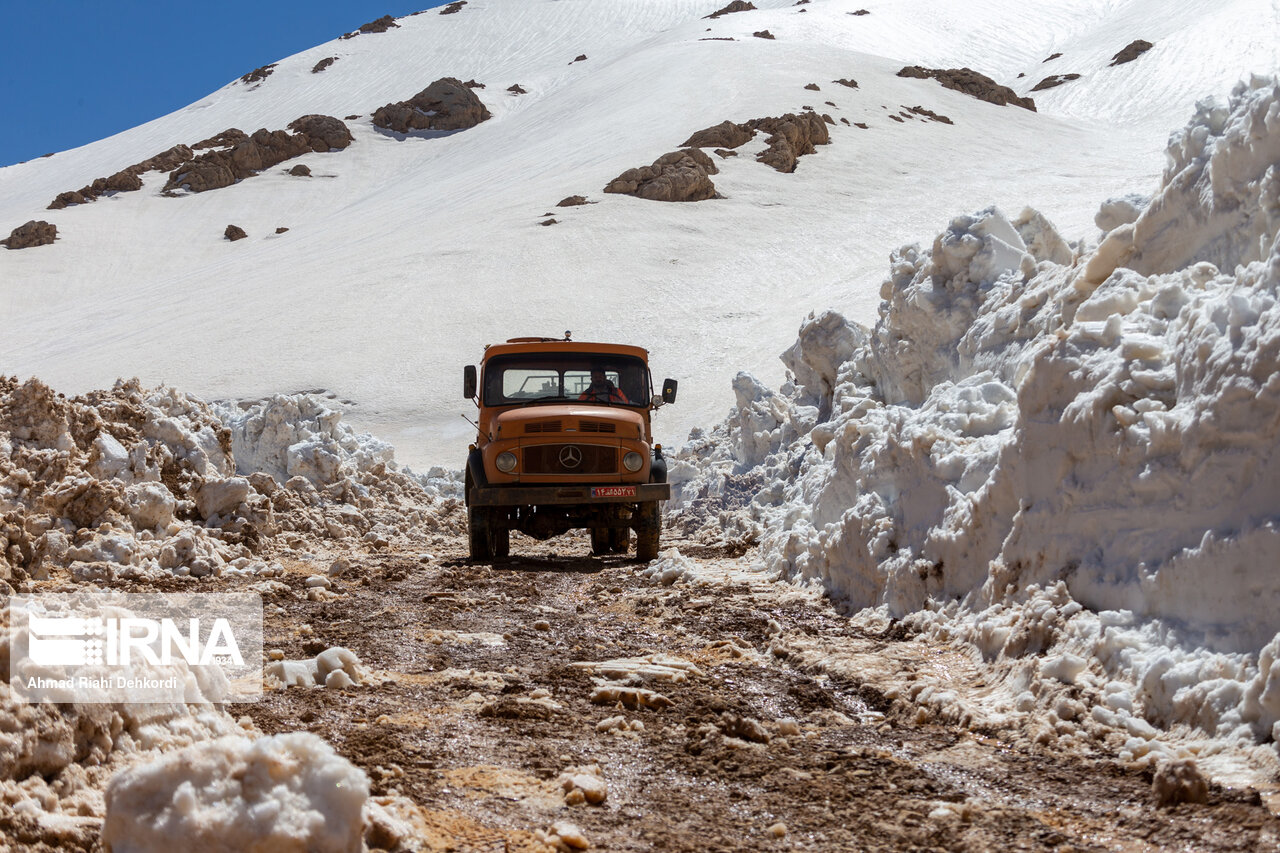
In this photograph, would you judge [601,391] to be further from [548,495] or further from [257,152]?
[257,152]

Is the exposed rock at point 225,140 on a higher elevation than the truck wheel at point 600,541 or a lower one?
higher

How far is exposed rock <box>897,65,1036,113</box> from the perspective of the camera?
6600 centimetres

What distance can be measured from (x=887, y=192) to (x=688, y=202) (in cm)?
923

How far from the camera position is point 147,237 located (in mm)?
53031

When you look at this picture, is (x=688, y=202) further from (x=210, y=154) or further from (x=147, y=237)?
(x=210, y=154)

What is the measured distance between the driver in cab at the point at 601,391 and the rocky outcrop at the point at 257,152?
178ft

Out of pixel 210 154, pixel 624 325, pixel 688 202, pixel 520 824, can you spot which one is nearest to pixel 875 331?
pixel 520 824

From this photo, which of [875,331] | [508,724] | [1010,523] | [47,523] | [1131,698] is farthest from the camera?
[875,331]

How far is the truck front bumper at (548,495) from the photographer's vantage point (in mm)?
10445

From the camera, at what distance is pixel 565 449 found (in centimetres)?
1065

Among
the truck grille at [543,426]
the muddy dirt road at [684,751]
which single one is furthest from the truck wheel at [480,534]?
the muddy dirt road at [684,751]

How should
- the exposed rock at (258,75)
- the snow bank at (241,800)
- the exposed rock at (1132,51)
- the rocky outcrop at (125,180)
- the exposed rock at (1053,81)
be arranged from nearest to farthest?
the snow bank at (241,800) < the rocky outcrop at (125,180) < the exposed rock at (1132,51) < the exposed rock at (1053,81) < the exposed rock at (258,75)

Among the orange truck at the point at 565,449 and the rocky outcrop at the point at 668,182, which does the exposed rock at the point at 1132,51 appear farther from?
the orange truck at the point at 565,449

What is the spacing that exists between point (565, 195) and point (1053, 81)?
4339cm
